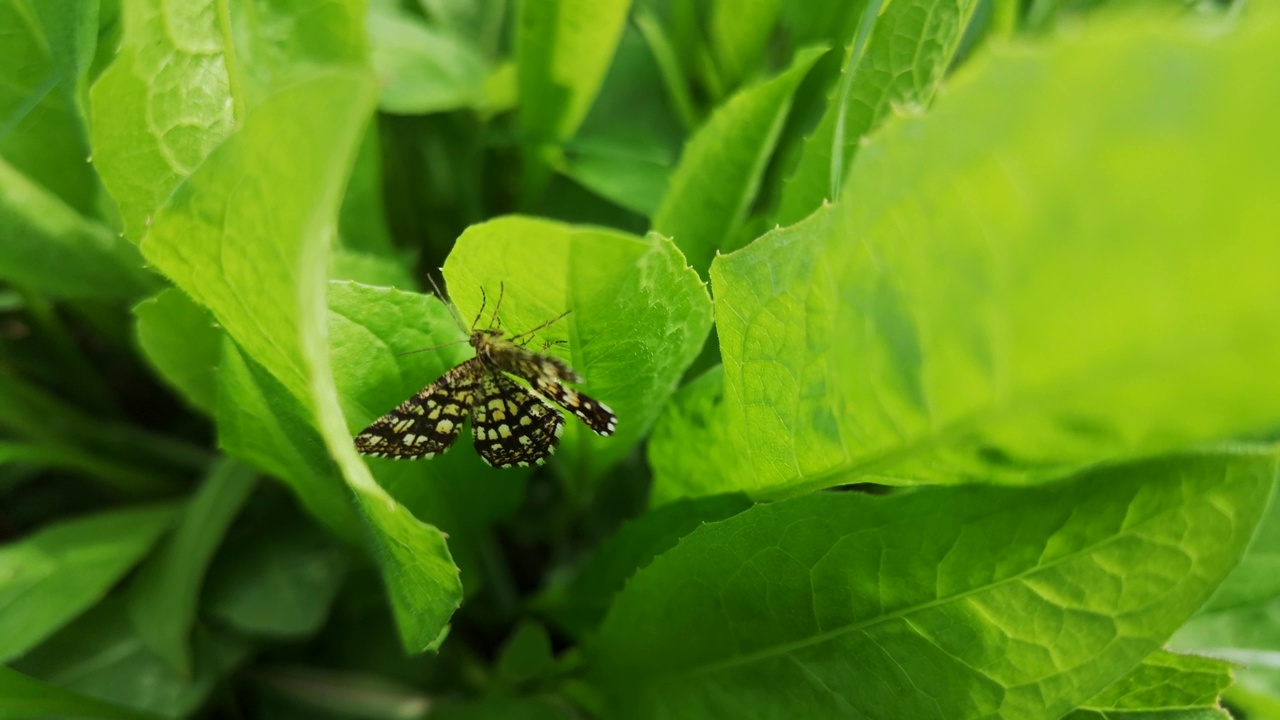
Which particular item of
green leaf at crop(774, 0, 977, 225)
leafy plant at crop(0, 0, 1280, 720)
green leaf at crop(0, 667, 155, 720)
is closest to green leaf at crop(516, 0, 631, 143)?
leafy plant at crop(0, 0, 1280, 720)

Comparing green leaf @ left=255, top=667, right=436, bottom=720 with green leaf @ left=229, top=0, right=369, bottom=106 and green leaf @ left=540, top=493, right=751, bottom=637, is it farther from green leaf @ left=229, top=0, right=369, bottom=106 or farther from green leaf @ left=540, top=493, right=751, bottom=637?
green leaf @ left=229, top=0, right=369, bottom=106

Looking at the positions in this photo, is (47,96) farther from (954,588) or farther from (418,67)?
(954,588)

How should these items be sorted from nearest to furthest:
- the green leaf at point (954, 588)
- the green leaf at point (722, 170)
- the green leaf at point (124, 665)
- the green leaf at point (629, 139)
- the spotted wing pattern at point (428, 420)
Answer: the green leaf at point (954, 588) → the spotted wing pattern at point (428, 420) → the green leaf at point (722, 170) → the green leaf at point (124, 665) → the green leaf at point (629, 139)

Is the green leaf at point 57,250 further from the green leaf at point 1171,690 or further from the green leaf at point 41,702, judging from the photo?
the green leaf at point 1171,690

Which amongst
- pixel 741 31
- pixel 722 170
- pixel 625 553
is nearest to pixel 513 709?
pixel 625 553

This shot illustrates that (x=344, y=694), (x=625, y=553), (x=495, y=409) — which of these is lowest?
(x=344, y=694)

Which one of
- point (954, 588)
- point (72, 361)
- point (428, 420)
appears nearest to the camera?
point (954, 588)

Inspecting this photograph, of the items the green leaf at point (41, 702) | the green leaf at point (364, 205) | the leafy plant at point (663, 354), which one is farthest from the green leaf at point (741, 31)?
the green leaf at point (41, 702)
